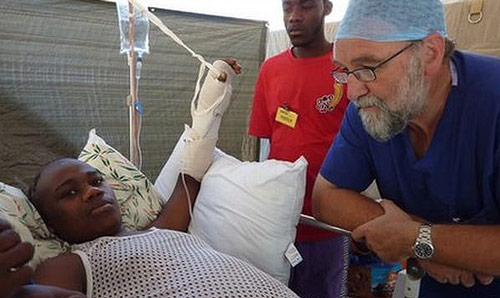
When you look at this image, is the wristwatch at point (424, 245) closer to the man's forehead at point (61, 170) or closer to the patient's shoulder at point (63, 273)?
the patient's shoulder at point (63, 273)

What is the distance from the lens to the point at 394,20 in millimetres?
1090

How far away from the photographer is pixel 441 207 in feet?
4.07

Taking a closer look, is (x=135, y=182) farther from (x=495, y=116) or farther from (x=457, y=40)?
(x=457, y=40)

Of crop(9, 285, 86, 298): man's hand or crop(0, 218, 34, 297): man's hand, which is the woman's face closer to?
crop(9, 285, 86, 298): man's hand

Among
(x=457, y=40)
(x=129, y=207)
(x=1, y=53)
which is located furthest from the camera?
(x=457, y=40)

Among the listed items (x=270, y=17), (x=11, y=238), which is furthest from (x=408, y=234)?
(x=270, y=17)

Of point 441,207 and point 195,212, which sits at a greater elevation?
point 441,207

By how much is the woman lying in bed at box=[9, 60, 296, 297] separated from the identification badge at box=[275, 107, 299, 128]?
0.33 metres

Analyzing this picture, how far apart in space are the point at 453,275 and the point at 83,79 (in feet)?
5.60

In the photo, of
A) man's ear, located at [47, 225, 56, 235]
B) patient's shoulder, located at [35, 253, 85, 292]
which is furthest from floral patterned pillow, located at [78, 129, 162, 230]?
patient's shoulder, located at [35, 253, 85, 292]

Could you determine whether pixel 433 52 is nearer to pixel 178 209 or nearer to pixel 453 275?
pixel 453 275

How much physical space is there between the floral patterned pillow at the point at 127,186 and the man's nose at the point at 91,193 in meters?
0.21

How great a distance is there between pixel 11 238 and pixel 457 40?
192 centimetres

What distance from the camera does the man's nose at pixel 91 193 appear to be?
4.25ft
